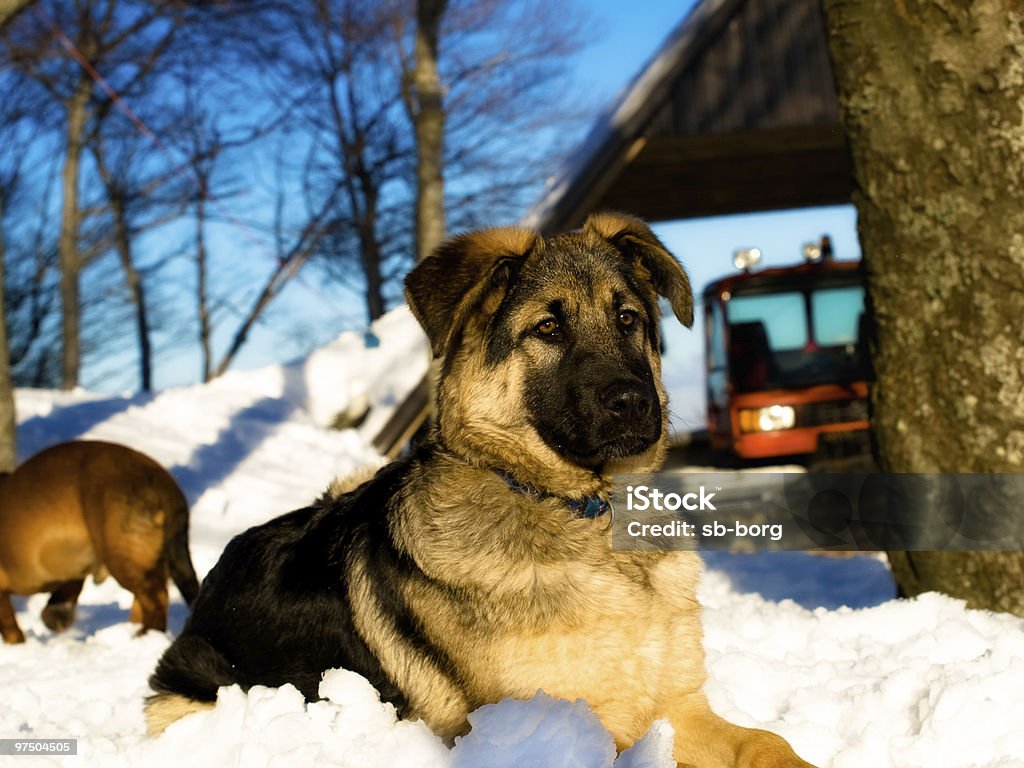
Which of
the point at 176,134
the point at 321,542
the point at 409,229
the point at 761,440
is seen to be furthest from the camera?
the point at 409,229

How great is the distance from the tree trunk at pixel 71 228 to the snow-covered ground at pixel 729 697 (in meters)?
12.6

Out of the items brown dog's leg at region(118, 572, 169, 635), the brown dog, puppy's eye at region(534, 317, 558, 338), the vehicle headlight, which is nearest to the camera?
puppy's eye at region(534, 317, 558, 338)

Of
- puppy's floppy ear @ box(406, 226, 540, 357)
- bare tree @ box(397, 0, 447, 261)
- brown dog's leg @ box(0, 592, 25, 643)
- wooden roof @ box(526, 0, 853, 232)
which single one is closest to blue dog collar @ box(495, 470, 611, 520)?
puppy's floppy ear @ box(406, 226, 540, 357)

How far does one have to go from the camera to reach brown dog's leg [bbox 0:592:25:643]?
6.11 metres

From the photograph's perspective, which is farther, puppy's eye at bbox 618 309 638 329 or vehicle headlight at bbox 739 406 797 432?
vehicle headlight at bbox 739 406 797 432

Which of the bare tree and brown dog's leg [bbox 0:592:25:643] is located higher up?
the bare tree

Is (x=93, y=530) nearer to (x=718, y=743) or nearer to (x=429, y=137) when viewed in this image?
(x=718, y=743)

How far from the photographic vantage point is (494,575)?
3238mm

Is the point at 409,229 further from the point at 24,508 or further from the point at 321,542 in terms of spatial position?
the point at 321,542

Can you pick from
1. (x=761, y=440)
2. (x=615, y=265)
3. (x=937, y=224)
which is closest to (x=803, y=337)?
(x=761, y=440)

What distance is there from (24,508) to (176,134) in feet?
57.4

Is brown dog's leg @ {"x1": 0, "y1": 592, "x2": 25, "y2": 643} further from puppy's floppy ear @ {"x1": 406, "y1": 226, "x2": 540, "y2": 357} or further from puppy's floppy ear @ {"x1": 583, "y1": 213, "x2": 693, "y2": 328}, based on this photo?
puppy's floppy ear @ {"x1": 583, "y1": 213, "x2": 693, "y2": 328}

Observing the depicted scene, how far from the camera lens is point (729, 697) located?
12.4ft

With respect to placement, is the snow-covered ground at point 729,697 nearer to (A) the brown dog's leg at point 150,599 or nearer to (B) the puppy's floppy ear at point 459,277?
(A) the brown dog's leg at point 150,599
